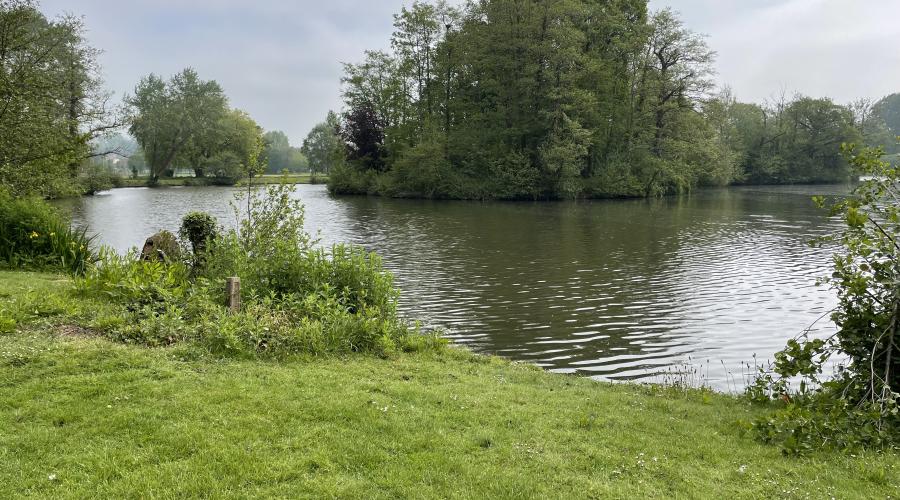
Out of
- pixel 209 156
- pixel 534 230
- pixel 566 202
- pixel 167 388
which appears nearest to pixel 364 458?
pixel 167 388

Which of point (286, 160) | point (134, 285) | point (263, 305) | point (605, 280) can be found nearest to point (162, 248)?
point (134, 285)

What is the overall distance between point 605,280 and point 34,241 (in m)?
13.7

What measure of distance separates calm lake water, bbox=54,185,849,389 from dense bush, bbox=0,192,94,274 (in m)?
7.02

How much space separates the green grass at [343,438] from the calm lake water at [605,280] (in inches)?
140

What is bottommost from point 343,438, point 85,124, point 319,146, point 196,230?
point 343,438

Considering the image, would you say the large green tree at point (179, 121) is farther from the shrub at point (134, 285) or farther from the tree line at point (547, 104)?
the shrub at point (134, 285)

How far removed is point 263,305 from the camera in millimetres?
7809

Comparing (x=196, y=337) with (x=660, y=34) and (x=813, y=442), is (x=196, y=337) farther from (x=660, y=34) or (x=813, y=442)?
(x=660, y=34)

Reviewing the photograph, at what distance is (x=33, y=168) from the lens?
44.1ft

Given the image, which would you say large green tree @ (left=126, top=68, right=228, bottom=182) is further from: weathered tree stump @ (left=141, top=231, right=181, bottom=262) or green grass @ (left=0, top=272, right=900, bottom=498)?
green grass @ (left=0, top=272, right=900, bottom=498)

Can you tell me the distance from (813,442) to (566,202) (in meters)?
40.0

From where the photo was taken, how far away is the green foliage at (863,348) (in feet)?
16.1

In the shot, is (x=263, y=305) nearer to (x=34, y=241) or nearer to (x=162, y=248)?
(x=162, y=248)

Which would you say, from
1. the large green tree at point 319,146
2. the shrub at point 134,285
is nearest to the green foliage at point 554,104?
the shrub at point 134,285
